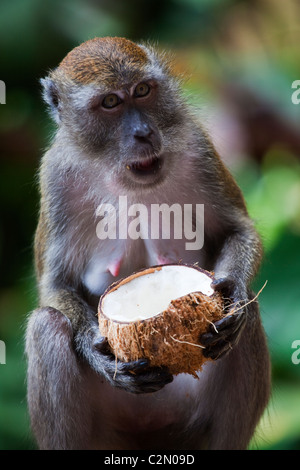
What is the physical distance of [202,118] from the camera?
11.5 ft

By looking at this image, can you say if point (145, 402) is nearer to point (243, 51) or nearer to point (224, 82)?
point (224, 82)

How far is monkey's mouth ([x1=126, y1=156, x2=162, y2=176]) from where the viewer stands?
2986 mm

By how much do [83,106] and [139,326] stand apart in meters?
1.12

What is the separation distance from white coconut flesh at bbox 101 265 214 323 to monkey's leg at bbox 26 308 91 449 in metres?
0.74

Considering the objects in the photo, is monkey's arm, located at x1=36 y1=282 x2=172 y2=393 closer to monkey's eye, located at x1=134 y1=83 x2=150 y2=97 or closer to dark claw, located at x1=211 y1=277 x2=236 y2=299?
dark claw, located at x1=211 y1=277 x2=236 y2=299

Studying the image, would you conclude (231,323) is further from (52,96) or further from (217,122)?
(217,122)

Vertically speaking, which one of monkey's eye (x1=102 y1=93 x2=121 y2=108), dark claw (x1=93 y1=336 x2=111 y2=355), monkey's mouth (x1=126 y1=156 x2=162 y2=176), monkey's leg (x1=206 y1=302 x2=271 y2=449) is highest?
monkey's eye (x1=102 y1=93 x2=121 y2=108)

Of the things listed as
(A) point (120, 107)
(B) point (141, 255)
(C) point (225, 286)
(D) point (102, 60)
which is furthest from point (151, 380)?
(D) point (102, 60)

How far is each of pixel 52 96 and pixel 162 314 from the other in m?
1.29

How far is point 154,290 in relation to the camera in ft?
8.98

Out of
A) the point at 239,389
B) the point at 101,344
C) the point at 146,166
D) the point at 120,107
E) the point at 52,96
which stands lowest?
the point at 239,389

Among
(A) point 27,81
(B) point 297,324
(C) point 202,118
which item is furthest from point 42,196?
(B) point 297,324

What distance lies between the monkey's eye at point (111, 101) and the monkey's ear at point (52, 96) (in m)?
0.33

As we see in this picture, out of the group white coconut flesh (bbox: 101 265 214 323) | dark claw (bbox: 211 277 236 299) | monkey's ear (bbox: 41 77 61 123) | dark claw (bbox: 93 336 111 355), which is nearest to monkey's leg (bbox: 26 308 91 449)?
dark claw (bbox: 93 336 111 355)
